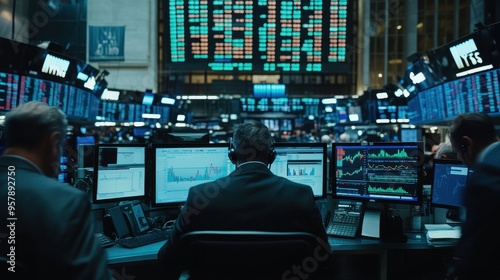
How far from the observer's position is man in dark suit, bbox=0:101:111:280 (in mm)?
1101

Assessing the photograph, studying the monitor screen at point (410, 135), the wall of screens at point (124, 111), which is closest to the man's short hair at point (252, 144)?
the monitor screen at point (410, 135)

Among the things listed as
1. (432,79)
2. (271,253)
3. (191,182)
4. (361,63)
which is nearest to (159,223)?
(191,182)

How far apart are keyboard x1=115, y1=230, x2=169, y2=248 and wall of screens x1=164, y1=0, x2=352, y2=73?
7.56 m

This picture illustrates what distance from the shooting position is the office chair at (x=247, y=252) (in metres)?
1.33

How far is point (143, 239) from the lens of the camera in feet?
7.77

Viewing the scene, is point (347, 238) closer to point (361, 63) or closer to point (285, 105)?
point (285, 105)

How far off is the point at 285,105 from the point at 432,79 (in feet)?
36.4

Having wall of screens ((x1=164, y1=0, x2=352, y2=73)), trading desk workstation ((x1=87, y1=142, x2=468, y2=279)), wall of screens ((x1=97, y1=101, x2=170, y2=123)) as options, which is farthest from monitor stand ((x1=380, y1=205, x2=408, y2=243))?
wall of screens ((x1=97, y1=101, x2=170, y2=123))

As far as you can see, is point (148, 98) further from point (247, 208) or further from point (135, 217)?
point (247, 208)

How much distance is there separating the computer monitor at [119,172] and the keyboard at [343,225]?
1160 mm

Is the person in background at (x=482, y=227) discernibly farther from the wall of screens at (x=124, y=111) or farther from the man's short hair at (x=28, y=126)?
the wall of screens at (x=124, y=111)

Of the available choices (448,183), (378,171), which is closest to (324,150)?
(378,171)

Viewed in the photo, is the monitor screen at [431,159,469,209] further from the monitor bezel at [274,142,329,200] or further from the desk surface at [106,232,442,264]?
the monitor bezel at [274,142,329,200]

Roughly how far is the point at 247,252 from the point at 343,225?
136 centimetres
